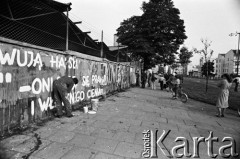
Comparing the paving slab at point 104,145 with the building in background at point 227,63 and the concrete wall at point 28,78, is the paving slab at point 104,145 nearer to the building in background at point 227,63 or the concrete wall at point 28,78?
the concrete wall at point 28,78

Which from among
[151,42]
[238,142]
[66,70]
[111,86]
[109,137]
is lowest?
[238,142]

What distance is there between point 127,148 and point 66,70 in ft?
12.0

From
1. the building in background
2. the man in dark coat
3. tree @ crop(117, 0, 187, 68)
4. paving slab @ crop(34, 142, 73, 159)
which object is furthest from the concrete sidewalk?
the building in background

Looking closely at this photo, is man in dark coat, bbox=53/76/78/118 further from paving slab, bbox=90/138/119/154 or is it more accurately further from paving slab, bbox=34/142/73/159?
paving slab, bbox=90/138/119/154

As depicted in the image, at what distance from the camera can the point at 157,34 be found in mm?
21047

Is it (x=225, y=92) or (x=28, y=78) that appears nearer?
(x=28, y=78)

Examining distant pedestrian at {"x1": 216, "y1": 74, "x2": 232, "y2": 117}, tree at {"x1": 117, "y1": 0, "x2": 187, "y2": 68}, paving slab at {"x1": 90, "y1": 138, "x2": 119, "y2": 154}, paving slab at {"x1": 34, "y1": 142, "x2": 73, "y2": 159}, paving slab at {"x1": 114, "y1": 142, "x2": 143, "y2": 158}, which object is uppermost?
tree at {"x1": 117, "y1": 0, "x2": 187, "y2": 68}

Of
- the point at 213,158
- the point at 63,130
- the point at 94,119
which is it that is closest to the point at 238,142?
the point at 213,158

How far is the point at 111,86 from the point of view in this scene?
10906 mm

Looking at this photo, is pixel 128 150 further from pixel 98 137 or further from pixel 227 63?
pixel 227 63

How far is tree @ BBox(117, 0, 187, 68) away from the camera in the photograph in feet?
69.0

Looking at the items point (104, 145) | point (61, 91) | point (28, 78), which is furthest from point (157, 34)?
point (104, 145)

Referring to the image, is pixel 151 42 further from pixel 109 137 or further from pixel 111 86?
pixel 109 137

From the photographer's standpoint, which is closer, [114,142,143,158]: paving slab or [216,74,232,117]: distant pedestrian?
[114,142,143,158]: paving slab
